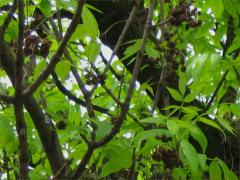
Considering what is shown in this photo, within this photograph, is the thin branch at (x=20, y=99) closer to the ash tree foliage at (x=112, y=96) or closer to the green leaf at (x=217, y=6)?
the ash tree foliage at (x=112, y=96)

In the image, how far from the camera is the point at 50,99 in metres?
2.88

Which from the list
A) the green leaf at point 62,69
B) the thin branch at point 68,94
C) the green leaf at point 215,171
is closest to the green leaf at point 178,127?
the green leaf at point 215,171

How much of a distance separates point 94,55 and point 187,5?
530mm

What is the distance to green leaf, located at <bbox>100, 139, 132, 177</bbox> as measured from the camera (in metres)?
1.90

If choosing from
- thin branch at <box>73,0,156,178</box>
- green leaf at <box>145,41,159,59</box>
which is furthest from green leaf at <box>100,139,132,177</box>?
green leaf at <box>145,41,159,59</box>

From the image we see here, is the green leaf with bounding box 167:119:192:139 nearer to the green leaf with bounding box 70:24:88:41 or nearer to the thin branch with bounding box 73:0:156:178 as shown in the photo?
the thin branch with bounding box 73:0:156:178

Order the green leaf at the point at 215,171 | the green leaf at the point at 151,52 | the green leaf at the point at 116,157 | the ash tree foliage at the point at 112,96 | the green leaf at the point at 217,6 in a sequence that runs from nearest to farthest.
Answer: the ash tree foliage at the point at 112,96 < the green leaf at the point at 116,157 < the green leaf at the point at 215,171 < the green leaf at the point at 151,52 < the green leaf at the point at 217,6

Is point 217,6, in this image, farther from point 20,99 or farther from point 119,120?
point 20,99

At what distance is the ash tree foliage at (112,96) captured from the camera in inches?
63.6

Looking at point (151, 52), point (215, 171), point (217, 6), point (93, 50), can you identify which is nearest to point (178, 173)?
point (215, 171)

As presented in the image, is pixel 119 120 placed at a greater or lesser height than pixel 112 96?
lesser

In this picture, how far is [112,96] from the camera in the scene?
1763 millimetres

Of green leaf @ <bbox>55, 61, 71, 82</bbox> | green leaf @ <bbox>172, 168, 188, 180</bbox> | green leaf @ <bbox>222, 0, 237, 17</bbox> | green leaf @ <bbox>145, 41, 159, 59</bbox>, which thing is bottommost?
green leaf @ <bbox>172, 168, 188, 180</bbox>

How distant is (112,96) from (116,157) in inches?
12.0
